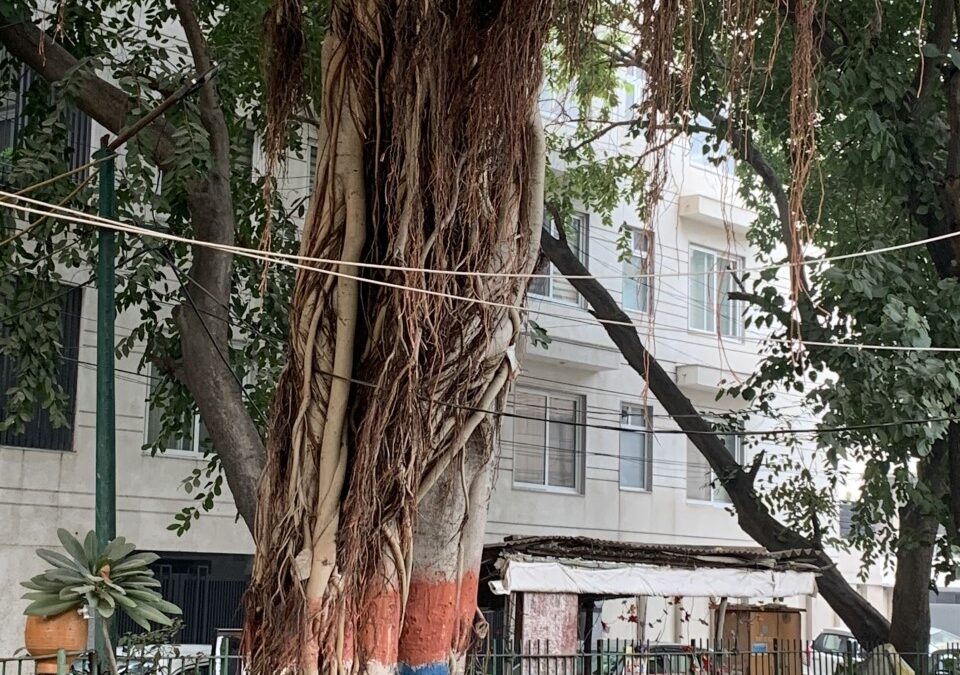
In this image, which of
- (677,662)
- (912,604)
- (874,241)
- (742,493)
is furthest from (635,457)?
(874,241)

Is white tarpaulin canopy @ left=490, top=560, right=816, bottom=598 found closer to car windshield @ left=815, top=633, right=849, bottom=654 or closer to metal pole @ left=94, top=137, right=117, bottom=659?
metal pole @ left=94, top=137, right=117, bottom=659

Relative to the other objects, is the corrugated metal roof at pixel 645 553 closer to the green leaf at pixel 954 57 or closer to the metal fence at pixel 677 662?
the metal fence at pixel 677 662

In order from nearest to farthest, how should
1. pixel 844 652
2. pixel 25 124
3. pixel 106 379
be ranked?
1. pixel 106 379
2. pixel 844 652
3. pixel 25 124

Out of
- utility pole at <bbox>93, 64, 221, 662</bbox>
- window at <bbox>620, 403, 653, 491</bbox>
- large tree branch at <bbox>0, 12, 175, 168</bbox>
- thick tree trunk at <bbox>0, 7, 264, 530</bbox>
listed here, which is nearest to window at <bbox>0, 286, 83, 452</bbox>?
large tree branch at <bbox>0, 12, 175, 168</bbox>

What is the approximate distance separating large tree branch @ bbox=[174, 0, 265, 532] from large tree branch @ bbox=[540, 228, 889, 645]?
201 inches

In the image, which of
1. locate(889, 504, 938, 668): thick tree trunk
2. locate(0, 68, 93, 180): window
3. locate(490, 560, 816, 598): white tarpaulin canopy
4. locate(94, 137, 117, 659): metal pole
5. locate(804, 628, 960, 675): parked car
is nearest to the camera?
locate(94, 137, 117, 659): metal pole

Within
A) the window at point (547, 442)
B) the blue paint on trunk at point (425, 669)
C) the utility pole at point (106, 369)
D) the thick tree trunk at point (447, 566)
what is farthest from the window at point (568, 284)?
the blue paint on trunk at point (425, 669)

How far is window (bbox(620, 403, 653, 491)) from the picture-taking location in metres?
21.2

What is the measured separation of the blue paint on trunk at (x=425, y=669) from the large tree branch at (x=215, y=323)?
12.5 ft

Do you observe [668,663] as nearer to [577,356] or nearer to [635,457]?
[577,356]

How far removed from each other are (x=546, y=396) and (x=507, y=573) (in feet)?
28.8

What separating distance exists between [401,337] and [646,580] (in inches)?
314

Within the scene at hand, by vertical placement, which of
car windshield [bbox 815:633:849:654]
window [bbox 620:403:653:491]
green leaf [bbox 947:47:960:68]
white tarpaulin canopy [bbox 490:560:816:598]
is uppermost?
green leaf [bbox 947:47:960:68]

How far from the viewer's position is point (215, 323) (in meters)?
9.67
